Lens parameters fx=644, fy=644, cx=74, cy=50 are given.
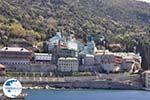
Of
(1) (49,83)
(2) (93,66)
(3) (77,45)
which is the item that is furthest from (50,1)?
(1) (49,83)

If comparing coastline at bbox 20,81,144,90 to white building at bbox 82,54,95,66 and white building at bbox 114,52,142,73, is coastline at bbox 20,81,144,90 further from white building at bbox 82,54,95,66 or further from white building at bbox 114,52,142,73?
white building at bbox 114,52,142,73

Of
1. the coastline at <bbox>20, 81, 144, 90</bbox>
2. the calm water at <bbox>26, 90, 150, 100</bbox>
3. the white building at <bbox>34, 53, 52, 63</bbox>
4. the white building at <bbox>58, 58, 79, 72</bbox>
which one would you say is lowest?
the calm water at <bbox>26, 90, 150, 100</bbox>

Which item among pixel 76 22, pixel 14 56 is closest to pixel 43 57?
pixel 14 56

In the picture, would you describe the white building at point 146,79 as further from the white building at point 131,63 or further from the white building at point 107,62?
the white building at point 131,63

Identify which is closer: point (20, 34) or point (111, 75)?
point (111, 75)

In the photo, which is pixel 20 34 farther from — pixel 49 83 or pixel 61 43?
pixel 49 83

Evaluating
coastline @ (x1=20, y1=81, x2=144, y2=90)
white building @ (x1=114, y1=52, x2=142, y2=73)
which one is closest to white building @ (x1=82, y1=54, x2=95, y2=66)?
white building @ (x1=114, y1=52, x2=142, y2=73)

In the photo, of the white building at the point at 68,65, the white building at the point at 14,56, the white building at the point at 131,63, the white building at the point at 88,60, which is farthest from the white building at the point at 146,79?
the white building at the point at 14,56
